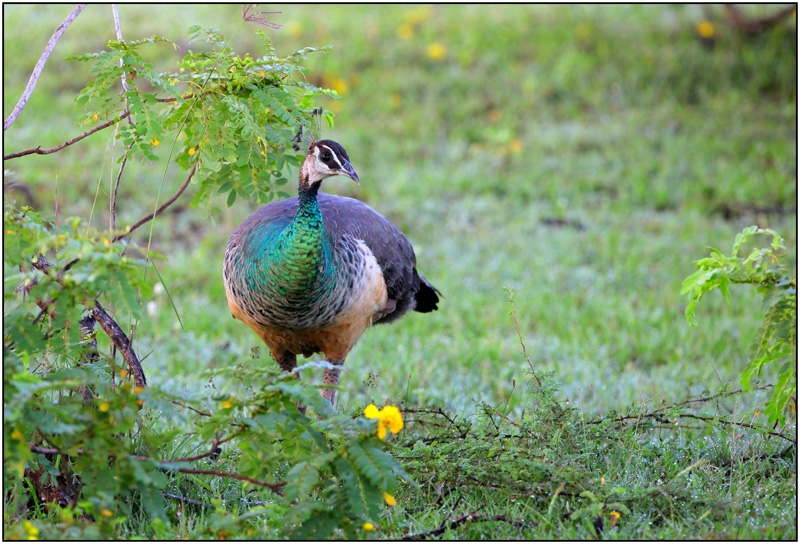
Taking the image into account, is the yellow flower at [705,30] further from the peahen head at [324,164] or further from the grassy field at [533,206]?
the peahen head at [324,164]

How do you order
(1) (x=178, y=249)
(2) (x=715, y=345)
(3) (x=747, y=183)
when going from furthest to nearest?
(3) (x=747, y=183)
(1) (x=178, y=249)
(2) (x=715, y=345)

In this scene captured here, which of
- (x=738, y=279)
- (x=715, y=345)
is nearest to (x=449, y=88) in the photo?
(x=715, y=345)

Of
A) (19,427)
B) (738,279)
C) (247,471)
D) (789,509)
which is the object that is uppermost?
(738,279)

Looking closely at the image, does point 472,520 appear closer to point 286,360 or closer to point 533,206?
point 286,360

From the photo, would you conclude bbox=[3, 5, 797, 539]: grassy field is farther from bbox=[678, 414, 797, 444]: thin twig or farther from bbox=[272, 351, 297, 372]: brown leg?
bbox=[272, 351, 297, 372]: brown leg

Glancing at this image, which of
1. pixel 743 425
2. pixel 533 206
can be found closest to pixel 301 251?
pixel 743 425

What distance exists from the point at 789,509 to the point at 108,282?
259cm

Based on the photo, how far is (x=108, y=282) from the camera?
2.83 m

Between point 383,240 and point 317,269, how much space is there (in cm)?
81

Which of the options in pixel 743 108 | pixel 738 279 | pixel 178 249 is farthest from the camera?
pixel 743 108

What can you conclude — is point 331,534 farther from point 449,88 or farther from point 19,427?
point 449,88

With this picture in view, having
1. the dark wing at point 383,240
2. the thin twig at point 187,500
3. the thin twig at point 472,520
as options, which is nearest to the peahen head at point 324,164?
the dark wing at point 383,240

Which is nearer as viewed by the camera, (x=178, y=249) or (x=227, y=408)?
(x=227, y=408)

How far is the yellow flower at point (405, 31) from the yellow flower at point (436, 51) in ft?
1.27
